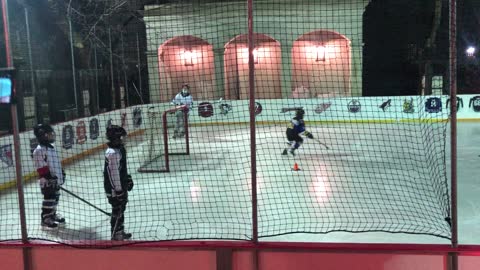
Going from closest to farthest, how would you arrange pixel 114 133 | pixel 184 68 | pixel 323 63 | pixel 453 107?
pixel 453 107, pixel 114 133, pixel 323 63, pixel 184 68

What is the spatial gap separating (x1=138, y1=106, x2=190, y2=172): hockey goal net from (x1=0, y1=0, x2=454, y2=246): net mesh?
9 centimetres

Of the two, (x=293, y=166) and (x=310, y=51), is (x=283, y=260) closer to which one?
(x=293, y=166)

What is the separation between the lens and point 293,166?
952 cm

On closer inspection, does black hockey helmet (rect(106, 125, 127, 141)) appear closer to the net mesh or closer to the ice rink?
the net mesh

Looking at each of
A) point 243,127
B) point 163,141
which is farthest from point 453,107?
point 243,127

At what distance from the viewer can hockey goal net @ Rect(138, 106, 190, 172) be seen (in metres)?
9.53

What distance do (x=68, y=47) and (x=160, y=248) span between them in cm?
1264

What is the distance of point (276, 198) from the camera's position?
23.0 ft

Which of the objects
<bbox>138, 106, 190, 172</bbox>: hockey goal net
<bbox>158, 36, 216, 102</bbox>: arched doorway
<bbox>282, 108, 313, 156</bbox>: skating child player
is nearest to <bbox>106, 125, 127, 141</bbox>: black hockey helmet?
<bbox>138, 106, 190, 172</bbox>: hockey goal net

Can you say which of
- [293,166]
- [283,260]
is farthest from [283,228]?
[293,166]

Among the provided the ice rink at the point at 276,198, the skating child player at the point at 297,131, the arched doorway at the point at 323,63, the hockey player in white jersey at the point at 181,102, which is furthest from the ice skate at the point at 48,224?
the arched doorway at the point at 323,63

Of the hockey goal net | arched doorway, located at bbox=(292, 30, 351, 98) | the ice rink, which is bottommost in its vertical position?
the ice rink

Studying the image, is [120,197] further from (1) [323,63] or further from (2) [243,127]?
(1) [323,63]

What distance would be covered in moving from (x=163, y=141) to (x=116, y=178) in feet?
24.5
